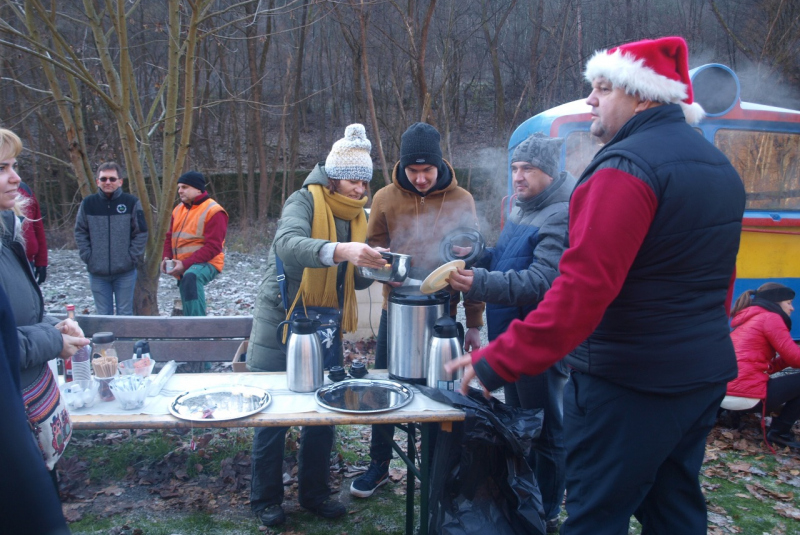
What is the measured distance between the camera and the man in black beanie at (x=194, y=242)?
18.6ft

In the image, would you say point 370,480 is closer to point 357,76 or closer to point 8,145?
point 8,145

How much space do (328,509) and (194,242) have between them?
12.2 feet

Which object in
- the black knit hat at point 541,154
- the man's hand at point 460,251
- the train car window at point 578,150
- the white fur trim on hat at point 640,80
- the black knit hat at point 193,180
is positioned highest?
the train car window at point 578,150

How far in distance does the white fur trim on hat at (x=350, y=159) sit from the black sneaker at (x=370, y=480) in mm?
1853

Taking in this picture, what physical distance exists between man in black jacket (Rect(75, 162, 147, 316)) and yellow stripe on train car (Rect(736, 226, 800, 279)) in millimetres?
6417

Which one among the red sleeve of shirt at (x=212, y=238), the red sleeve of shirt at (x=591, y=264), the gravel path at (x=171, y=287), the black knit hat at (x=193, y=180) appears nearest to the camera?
the red sleeve of shirt at (x=591, y=264)

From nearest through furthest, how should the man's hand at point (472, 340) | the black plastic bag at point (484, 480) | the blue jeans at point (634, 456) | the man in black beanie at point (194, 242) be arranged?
the blue jeans at point (634, 456) < the black plastic bag at point (484, 480) < the man's hand at point (472, 340) < the man in black beanie at point (194, 242)

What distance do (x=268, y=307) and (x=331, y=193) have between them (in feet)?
2.43

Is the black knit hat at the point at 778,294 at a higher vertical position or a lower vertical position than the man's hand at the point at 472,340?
higher

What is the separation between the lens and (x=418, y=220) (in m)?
3.42

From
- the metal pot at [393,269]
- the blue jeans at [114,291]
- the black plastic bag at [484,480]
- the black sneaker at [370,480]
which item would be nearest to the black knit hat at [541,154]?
the metal pot at [393,269]

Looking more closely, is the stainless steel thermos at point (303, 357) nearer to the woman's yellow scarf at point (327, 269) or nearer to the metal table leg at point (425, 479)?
the woman's yellow scarf at point (327, 269)

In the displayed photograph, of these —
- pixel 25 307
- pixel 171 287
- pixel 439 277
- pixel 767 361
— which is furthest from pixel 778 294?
pixel 171 287

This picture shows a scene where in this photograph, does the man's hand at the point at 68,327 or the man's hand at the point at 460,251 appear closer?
the man's hand at the point at 68,327
